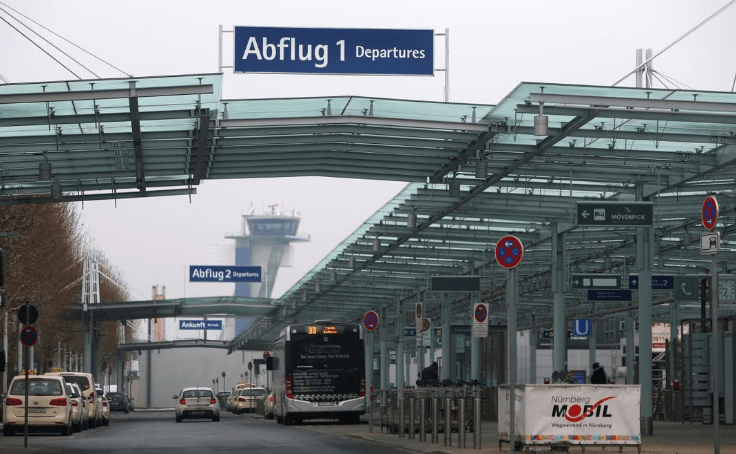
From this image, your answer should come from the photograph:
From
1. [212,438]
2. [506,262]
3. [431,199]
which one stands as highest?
[431,199]

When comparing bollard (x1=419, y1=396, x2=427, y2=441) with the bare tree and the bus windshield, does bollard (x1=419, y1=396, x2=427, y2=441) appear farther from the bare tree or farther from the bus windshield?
the bus windshield

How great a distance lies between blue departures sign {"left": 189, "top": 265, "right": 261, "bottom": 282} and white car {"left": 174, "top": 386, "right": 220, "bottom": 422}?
24172 mm

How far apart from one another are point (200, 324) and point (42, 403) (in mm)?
72299

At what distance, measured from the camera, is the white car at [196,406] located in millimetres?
50250

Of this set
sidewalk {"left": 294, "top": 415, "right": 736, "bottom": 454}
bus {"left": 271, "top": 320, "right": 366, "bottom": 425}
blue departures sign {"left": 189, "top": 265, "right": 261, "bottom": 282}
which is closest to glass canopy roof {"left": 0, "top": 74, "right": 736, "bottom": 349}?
bus {"left": 271, "top": 320, "right": 366, "bottom": 425}

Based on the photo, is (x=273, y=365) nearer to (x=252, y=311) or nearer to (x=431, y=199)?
(x=431, y=199)

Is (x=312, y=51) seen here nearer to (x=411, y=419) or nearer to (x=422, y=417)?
(x=422, y=417)

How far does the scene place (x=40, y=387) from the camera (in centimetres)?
3238

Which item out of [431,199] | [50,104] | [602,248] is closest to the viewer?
[50,104]

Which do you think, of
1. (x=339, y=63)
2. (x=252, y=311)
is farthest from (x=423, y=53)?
(x=252, y=311)

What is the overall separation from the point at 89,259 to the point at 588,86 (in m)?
59.7

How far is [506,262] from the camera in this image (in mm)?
19938

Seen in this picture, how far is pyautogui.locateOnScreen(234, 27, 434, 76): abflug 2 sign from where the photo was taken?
80.1 ft

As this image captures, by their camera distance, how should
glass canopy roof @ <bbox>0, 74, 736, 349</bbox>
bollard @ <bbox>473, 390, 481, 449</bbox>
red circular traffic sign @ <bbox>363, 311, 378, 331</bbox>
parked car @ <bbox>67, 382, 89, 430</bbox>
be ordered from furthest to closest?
parked car @ <bbox>67, 382, 89, 430</bbox> < red circular traffic sign @ <bbox>363, 311, 378, 331</bbox> < glass canopy roof @ <bbox>0, 74, 736, 349</bbox> < bollard @ <bbox>473, 390, 481, 449</bbox>
